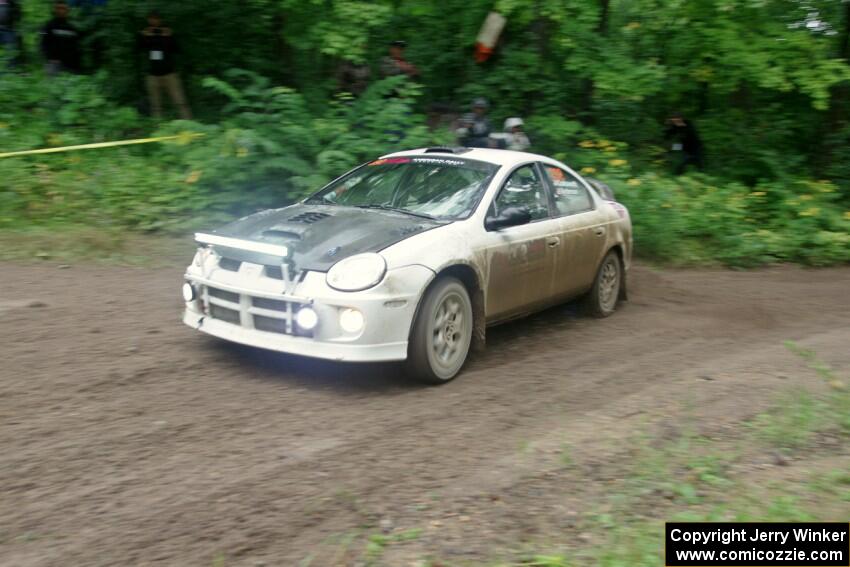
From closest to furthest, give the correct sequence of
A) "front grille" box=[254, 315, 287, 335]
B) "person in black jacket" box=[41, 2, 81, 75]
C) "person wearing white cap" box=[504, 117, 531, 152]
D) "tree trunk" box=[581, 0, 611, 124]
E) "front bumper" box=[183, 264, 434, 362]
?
"front bumper" box=[183, 264, 434, 362]
"front grille" box=[254, 315, 287, 335]
"person wearing white cap" box=[504, 117, 531, 152]
"person in black jacket" box=[41, 2, 81, 75]
"tree trunk" box=[581, 0, 611, 124]

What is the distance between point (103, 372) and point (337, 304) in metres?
1.71

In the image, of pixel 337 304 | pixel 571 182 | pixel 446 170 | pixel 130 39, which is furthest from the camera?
pixel 130 39

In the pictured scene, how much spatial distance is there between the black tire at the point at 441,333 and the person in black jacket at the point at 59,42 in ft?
33.5

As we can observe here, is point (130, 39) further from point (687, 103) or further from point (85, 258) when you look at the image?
point (687, 103)

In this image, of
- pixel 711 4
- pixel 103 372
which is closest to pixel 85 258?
pixel 103 372

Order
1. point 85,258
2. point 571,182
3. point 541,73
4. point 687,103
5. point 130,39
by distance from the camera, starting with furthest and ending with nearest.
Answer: point 687,103 → point 541,73 → point 130,39 → point 85,258 → point 571,182

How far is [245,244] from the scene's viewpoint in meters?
5.94

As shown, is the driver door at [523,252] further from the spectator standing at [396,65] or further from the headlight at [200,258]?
the spectator standing at [396,65]

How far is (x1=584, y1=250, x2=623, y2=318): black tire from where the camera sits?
28.4 feet

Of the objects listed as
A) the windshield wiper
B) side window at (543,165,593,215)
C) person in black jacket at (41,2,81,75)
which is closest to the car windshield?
the windshield wiper

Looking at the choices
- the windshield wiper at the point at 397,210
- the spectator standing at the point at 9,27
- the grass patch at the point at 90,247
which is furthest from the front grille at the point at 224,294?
the spectator standing at the point at 9,27

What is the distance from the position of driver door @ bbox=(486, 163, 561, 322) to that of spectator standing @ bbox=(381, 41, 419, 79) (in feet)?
23.6

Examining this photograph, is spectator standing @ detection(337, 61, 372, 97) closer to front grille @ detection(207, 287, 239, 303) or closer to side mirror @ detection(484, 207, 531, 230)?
side mirror @ detection(484, 207, 531, 230)

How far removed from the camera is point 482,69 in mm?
16422
